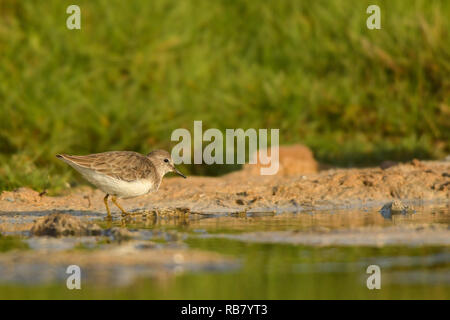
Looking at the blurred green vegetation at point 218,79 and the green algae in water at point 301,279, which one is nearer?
the green algae in water at point 301,279

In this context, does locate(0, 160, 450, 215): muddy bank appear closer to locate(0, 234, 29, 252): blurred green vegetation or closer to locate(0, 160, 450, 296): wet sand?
locate(0, 160, 450, 296): wet sand

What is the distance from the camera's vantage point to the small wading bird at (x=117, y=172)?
7523 millimetres

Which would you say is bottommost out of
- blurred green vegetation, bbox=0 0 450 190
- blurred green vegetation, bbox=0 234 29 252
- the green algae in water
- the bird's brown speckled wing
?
the green algae in water

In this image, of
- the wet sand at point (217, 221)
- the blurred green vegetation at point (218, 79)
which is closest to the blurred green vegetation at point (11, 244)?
the wet sand at point (217, 221)

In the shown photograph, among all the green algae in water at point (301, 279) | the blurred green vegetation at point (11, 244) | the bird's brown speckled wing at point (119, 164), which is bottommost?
the green algae in water at point (301, 279)

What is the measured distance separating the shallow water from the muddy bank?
0.83 metres

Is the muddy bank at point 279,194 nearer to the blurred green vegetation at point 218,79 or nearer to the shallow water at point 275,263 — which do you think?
the shallow water at point 275,263

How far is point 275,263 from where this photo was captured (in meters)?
5.43

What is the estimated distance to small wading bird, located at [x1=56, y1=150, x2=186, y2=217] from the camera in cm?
752

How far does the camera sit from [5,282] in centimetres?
502

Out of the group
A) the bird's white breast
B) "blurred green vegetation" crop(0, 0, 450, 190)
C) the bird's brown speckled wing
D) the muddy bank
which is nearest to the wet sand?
the muddy bank

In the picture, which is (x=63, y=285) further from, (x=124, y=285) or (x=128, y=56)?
(x=128, y=56)

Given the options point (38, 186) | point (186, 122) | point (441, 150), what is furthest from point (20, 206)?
point (441, 150)
